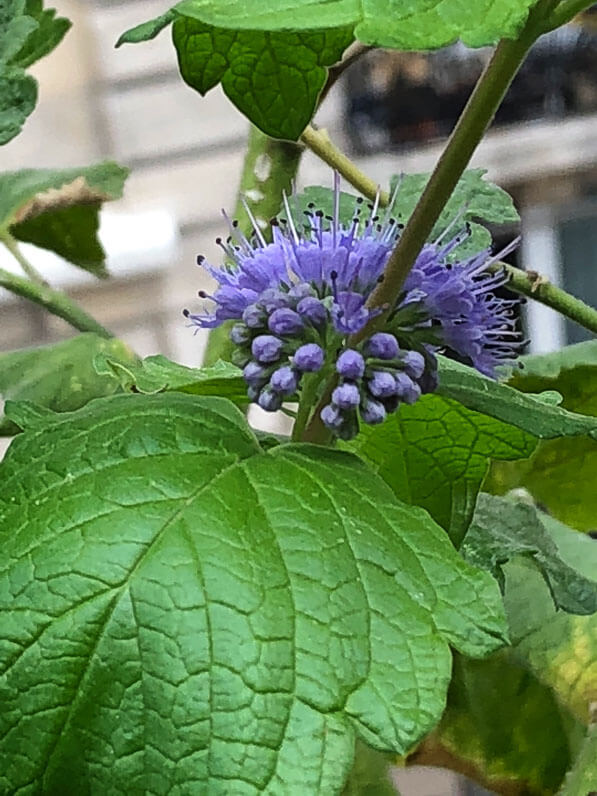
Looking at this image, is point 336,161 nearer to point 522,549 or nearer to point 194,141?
point 522,549

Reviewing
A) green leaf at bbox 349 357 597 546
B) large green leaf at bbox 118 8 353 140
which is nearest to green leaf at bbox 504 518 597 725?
green leaf at bbox 349 357 597 546

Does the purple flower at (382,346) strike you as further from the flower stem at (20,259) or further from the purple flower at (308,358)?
the flower stem at (20,259)

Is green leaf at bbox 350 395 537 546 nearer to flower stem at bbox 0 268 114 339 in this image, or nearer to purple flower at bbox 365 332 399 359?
purple flower at bbox 365 332 399 359

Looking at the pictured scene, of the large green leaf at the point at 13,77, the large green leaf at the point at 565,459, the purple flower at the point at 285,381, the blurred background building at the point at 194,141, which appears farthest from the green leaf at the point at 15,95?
the blurred background building at the point at 194,141

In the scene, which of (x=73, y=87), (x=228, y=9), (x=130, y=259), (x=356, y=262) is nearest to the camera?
(x=228, y=9)

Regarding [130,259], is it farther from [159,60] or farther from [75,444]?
[75,444]

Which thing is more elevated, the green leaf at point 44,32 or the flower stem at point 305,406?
the green leaf at point 44,32

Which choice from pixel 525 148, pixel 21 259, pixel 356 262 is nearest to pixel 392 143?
pixel 525 148

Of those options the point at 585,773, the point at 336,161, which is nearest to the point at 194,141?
the point at 336,161
